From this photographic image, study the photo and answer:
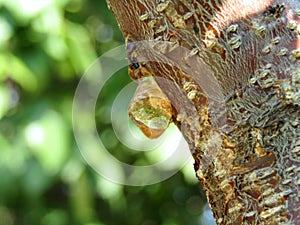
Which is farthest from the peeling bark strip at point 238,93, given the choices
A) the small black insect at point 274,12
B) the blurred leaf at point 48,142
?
the blurred leaf at point 48,142

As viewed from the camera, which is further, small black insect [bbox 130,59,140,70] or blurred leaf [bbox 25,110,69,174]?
blurred leaf [bbox 25,110,69,174]

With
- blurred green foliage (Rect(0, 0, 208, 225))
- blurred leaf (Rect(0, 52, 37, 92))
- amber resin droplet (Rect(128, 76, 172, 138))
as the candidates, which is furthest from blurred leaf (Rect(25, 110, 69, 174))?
amber resin droplet (Rect(128, 76, 172, 138))

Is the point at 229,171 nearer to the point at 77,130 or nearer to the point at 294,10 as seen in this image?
the point at 294,10

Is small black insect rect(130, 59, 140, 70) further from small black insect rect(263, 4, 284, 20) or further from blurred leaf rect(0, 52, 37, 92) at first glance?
blurred leaf rect(0, 52, 37, 92)

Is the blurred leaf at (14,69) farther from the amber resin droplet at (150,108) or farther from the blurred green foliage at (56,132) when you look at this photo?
the amber resin droplet at (150,108)

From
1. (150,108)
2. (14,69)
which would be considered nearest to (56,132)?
(14,69)

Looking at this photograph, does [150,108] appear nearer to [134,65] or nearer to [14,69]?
[134,65]

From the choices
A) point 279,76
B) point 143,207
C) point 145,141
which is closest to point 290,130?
point 279,76
